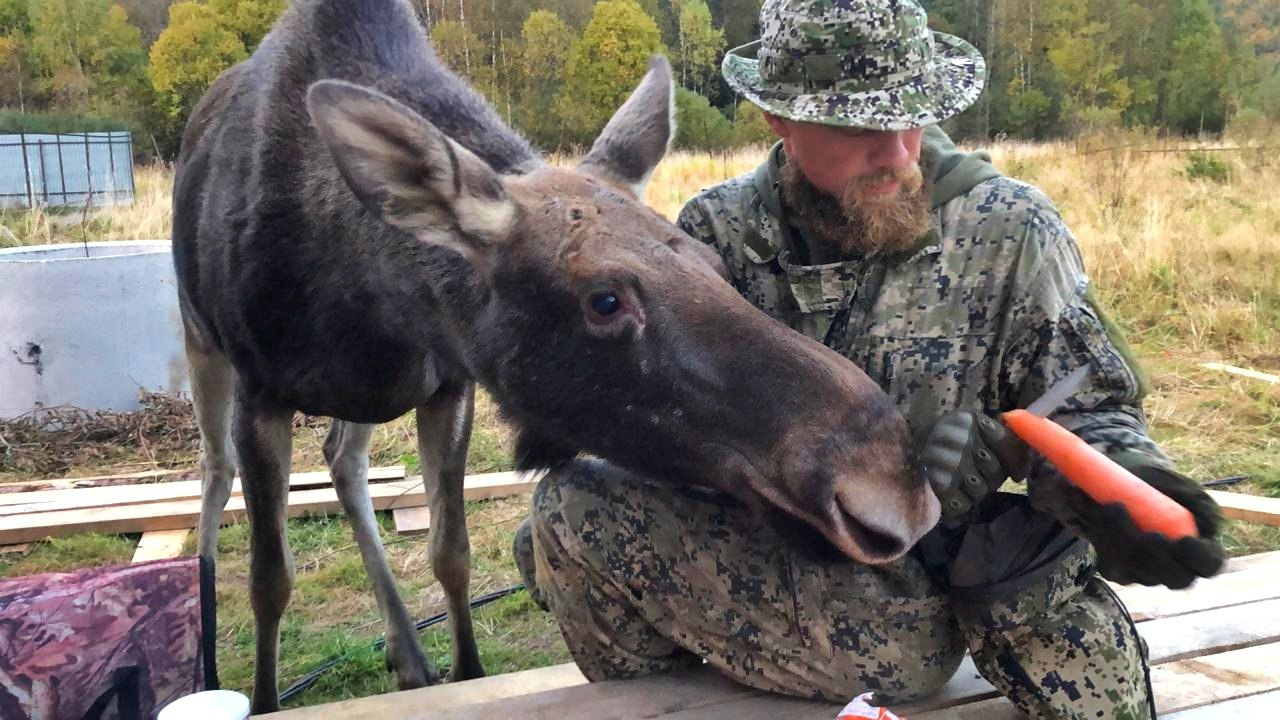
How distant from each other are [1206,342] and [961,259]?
765cm

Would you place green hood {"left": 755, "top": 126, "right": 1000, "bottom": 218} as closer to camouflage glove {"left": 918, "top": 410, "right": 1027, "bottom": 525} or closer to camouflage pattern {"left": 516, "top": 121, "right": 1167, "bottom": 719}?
camouflage pattern {"left": 516, "top": 121, "right": 1167, "bottom": 719}

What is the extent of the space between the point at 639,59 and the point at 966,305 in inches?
447

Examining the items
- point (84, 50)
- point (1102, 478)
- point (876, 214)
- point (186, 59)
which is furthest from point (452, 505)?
point (84, 50)

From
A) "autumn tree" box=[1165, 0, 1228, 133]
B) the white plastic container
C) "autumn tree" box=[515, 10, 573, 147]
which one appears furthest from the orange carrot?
"autumn tree" box=[1165, 0, 1228, 133]

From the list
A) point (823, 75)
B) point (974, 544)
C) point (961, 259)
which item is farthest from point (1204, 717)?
point (823, 75)

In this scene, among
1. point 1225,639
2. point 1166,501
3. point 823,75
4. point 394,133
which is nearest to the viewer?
point 1166,501

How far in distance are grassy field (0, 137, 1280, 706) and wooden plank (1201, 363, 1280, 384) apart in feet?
0.33

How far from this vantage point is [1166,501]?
2.11 meters

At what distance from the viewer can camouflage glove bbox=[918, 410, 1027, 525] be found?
240 centimetres

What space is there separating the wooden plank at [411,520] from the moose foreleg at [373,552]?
Answer: 3.35ft

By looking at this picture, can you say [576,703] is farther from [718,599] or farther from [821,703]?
[821,703]

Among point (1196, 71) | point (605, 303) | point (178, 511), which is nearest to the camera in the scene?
point (605, 303)

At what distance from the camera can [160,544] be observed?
18.8 feet

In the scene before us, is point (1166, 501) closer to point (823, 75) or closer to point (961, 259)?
point (961, 259)
